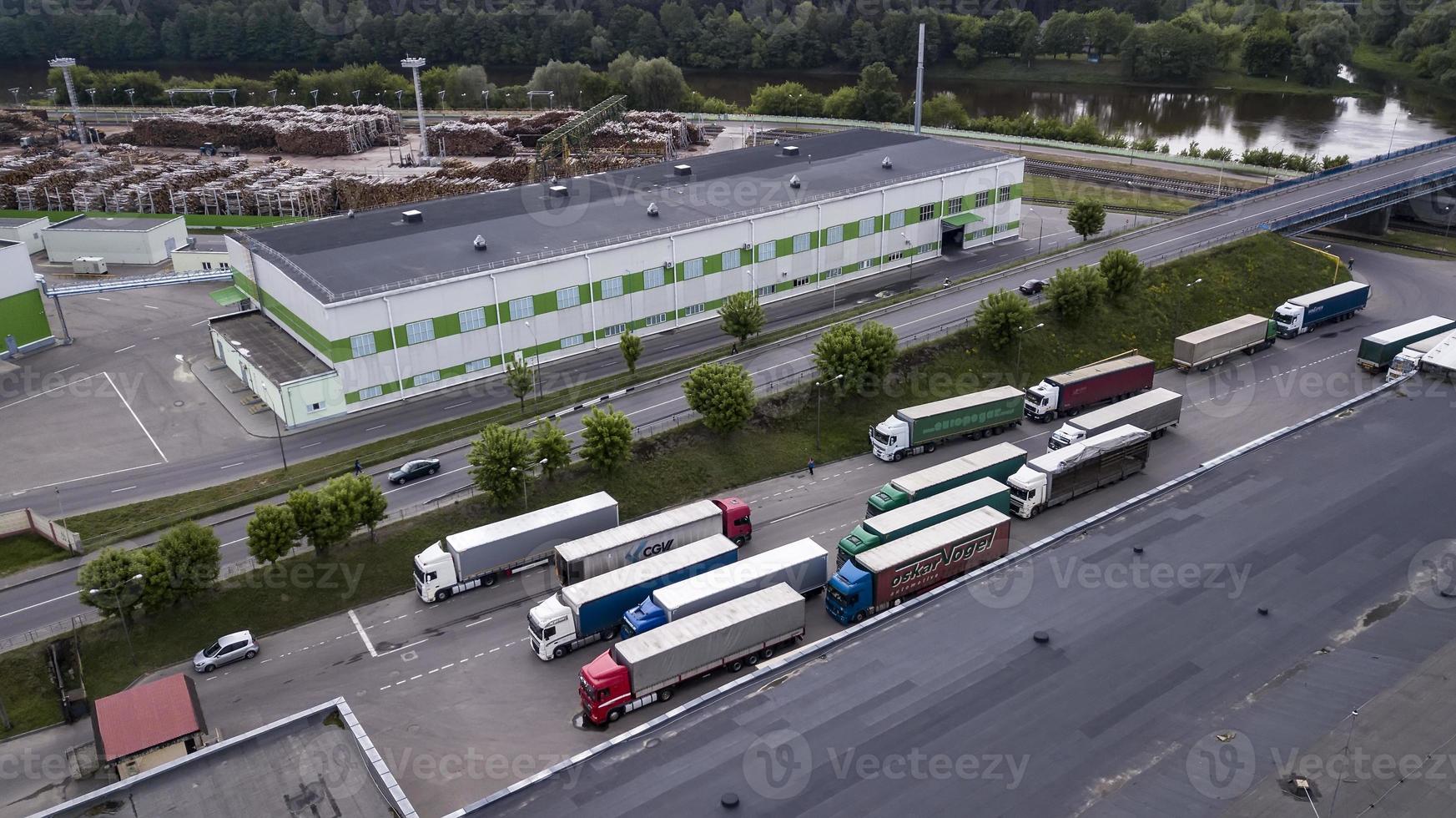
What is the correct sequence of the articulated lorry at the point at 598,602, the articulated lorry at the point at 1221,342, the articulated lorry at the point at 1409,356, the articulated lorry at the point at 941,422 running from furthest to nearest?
1. the articulated lorry at the point at 1221,342
2. the articulated lorry at the point at 1409,356
3. the articulated lorry at the point at 941,422
4. the articulated lorry at the point at 598,602

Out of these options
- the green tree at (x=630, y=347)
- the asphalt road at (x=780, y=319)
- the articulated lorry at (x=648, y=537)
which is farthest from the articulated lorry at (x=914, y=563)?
the green tree at (x=630, y=347)

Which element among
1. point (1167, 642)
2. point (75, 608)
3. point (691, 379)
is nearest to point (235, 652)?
point (75, 608)

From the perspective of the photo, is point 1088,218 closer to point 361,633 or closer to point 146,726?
point 361,633

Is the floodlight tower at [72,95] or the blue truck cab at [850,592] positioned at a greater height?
the floodlight tower at [72,95]

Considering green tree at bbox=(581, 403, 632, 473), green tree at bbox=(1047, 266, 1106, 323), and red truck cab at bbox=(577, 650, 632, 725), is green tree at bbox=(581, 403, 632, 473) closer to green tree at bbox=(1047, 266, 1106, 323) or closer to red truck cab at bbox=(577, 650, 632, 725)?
red truck cab at bbox=(577, 650, 632, 725)

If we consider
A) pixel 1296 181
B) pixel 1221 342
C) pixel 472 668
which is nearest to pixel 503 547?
pixel 472 668

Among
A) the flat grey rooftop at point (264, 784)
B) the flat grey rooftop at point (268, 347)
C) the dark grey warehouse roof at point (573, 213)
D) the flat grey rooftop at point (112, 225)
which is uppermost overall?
the dark grey warehouse roof at point (573, 213)

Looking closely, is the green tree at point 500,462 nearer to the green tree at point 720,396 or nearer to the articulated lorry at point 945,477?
the green tree at point 720,396
